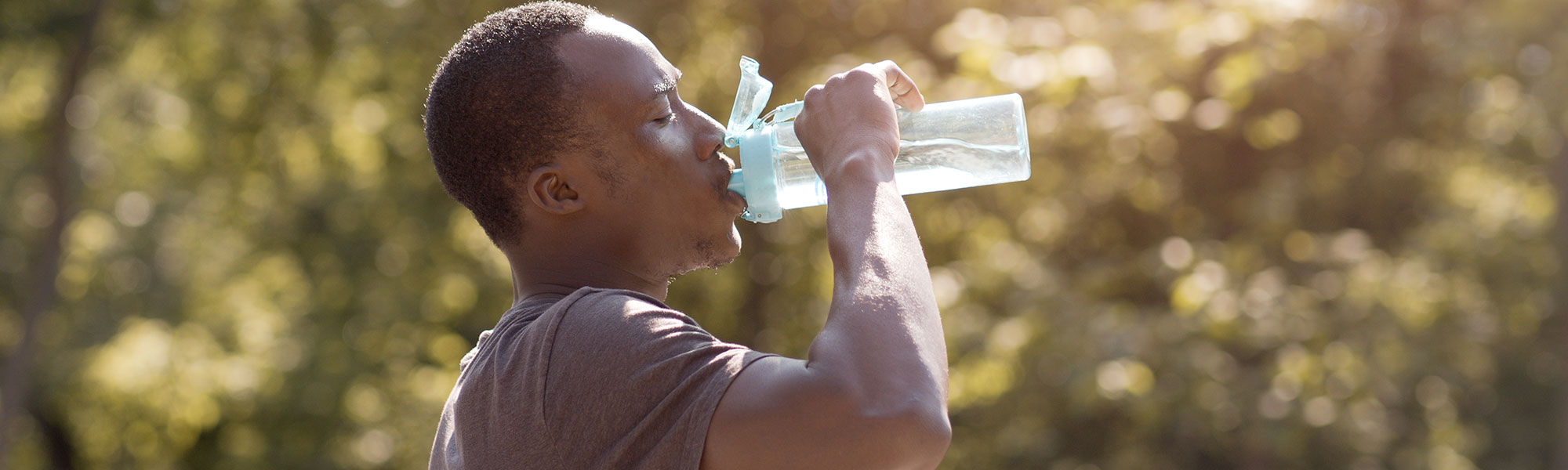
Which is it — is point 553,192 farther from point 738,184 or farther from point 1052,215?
point 1052,215

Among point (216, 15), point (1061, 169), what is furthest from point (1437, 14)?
point (216, 15)

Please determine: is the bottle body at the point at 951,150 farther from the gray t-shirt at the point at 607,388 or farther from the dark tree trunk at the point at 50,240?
the dark tree trunk at the point at 50,240

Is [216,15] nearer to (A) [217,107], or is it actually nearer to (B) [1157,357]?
(A) [217,107]

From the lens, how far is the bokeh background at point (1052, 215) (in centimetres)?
554

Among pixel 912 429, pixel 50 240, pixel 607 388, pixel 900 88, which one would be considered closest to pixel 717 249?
pixel 900 88

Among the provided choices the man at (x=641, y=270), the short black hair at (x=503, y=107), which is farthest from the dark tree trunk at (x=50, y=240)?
the man at (x=641, y=270)

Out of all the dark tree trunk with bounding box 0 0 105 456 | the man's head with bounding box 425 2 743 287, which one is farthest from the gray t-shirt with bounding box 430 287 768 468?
the dark tree trunk with bounding box 0 0 105 456

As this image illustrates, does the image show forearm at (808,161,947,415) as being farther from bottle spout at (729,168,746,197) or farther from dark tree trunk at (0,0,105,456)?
dark tree trunk at (0,0,105,456)

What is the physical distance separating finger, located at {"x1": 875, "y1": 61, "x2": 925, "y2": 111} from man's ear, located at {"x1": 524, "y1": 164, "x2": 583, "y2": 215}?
45cm

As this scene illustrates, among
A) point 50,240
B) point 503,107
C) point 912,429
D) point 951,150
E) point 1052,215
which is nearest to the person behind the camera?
point 912,429

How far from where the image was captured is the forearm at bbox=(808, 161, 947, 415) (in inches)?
52.8

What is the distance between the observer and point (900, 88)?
1.78 m

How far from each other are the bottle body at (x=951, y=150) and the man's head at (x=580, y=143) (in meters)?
0.23

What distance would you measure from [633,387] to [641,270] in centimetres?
40
